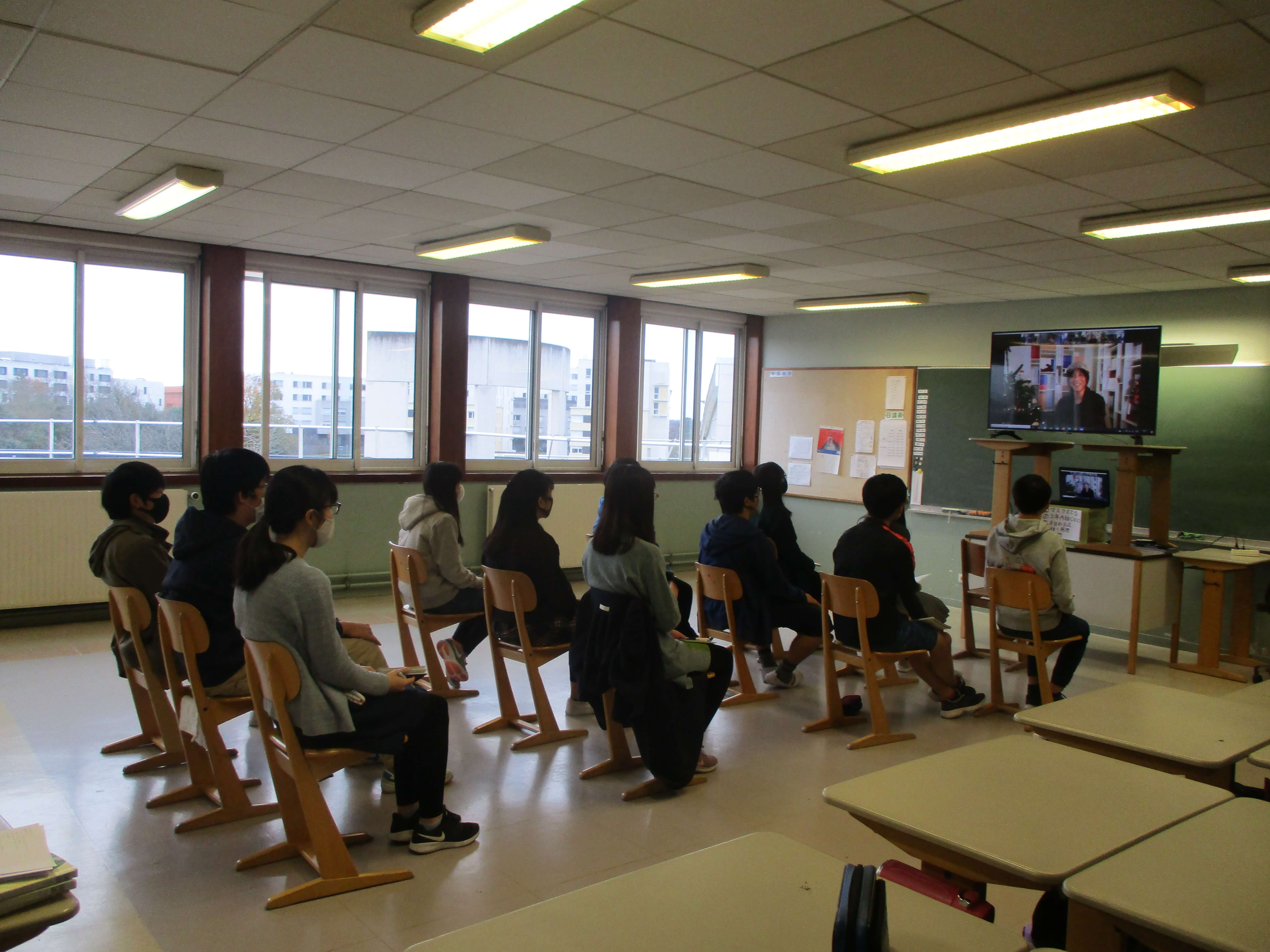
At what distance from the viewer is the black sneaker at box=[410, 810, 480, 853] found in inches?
116

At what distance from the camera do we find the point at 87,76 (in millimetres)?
3221

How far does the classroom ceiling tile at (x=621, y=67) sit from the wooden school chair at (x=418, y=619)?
2.23m

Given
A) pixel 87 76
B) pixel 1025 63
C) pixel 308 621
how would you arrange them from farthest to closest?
pixel 87 76
pixel 1025 63
pixel 308 621

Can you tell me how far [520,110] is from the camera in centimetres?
341

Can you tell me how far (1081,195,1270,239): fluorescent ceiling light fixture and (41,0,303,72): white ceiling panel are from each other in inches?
156

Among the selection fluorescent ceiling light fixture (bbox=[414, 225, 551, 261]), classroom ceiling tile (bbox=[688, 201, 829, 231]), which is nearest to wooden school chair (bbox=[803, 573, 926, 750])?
classroom ceiling tile (bbox=[688, 201, 829, 231])

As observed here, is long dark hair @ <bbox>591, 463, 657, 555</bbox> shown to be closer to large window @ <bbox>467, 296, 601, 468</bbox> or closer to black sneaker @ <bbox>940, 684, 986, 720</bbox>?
black sneaker @ <bbox>940, 684, 986, 720</bbox>

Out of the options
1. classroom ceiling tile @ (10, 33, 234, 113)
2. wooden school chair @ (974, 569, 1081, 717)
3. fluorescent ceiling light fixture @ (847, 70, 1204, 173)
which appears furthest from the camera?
wooden school chair @ (974, 569, 1081, 717)

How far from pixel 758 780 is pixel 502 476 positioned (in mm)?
4853

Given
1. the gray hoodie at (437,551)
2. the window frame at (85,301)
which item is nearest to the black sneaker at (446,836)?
the gray hoodie at (437,551)

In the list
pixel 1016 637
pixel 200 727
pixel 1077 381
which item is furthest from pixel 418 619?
pixel 1077 381

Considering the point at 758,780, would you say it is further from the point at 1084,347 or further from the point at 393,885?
the point at 1084,347

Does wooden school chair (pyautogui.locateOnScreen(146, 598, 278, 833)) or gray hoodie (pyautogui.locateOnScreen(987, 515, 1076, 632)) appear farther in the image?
gray hoodie (pyautogui.locateOnScreen(987, 515, 1076, 632))

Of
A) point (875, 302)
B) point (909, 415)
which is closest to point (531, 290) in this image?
point (875, 302)
